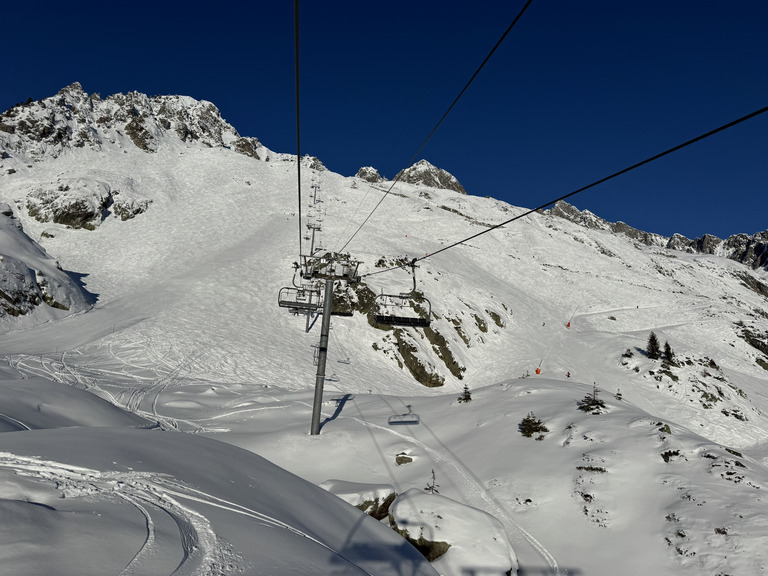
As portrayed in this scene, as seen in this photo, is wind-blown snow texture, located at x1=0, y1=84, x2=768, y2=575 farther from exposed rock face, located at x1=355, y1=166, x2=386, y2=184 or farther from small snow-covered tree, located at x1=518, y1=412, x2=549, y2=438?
exposed rock face, located at x1=355, y1=166, x2=386, y2=184

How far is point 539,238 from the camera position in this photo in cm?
6756

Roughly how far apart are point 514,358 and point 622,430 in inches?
916

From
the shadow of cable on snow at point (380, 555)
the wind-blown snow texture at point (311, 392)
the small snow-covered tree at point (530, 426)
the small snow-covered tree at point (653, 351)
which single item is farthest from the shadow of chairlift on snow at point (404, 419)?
the small snow-covered tree at point (653, 351)

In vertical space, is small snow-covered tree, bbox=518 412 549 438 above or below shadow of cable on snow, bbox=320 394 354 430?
above

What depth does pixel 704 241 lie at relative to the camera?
16750cm

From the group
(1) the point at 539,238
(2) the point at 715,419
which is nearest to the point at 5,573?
(2) the point at 715,419

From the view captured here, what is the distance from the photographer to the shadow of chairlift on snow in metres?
12.7

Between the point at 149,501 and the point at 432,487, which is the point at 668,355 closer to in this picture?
the point at 432,487

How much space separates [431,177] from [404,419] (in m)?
137

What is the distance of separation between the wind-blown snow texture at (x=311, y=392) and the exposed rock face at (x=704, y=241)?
8433cm

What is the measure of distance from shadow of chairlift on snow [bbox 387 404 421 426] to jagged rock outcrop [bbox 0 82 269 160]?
195 feet

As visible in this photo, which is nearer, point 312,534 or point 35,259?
point 312,534

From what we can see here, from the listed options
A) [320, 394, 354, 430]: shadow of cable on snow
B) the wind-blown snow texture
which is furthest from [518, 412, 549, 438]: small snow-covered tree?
[320, 394, 354, 430]: shadow of cable on snow

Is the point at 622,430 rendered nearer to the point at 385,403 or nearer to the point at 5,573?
the point at 385,403
